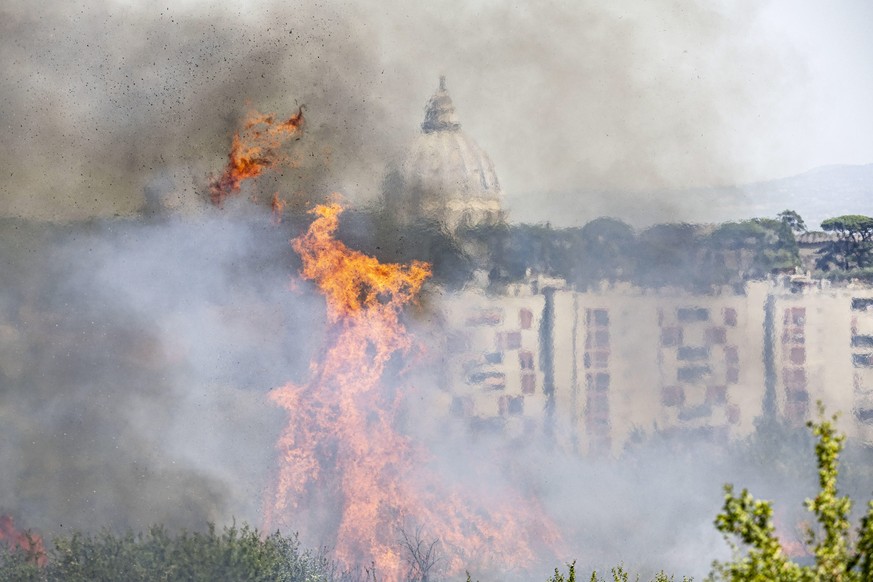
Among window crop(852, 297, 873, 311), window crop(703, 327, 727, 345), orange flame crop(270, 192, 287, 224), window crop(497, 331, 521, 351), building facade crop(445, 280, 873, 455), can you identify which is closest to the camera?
orange flame crop(270, 192, 287, 224)

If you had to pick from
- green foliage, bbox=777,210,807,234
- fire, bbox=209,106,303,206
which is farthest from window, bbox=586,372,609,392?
green foliage, bbox=777,210,807,234

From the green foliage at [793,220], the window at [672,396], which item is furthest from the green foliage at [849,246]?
the window at [672,396]

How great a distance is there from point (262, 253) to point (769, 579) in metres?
51.6

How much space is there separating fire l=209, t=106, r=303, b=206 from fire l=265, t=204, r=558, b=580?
377 cm

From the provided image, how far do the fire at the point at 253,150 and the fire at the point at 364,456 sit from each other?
3773 mm

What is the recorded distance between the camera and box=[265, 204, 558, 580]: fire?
222ft

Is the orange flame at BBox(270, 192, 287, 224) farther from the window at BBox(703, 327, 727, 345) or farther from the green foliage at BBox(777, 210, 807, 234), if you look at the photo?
the green foliage at BBox(777, 210, 807, 234)

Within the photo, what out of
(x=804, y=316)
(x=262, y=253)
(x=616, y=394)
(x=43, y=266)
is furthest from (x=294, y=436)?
(x=804, y=316)

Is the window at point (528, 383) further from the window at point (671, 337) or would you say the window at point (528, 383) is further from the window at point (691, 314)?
the window at point (691, 314)

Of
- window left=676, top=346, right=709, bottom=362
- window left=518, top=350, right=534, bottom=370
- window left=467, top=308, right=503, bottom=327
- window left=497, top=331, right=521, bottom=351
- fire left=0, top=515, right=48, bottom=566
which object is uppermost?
window left=467, top=308, right=503, bottom=327

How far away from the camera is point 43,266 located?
232ft

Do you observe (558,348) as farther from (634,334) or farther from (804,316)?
(804,316)

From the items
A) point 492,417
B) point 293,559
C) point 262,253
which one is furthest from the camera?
point 492,417

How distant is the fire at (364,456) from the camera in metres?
67.7
